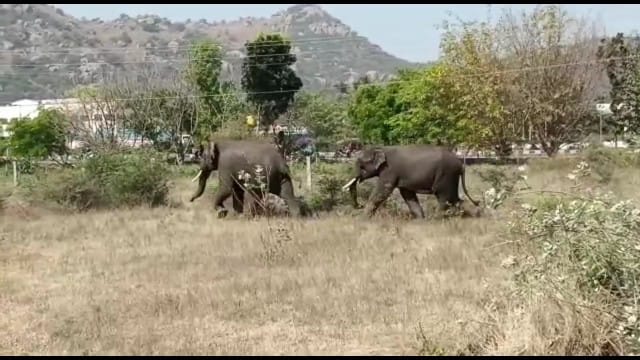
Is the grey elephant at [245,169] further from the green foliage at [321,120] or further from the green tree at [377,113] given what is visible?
the green foliage at [321,120]

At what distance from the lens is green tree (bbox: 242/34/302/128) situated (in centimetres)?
Answer: 5331

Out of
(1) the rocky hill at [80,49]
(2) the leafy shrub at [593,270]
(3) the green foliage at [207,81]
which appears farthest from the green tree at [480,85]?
(1) the rocky hill at [80,49]

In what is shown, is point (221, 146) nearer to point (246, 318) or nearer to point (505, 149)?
point (246, 318)

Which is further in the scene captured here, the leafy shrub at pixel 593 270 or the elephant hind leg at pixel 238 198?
the elephant hind leg at pixel 238 198

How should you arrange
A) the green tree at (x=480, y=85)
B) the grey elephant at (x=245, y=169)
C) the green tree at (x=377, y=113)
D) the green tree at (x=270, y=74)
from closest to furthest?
the grey elephant at (x=245, y=169), the green tree at (x=480, y=85), the green tree at (x=377, y=113), the green tree at (x=270, y=74)

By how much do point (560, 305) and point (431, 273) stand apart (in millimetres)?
4583

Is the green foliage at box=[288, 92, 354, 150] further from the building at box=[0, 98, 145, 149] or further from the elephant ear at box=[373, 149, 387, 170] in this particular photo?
the elephant ear at box=[373, 149, 387, 170]

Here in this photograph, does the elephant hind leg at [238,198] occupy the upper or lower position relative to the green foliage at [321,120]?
upper

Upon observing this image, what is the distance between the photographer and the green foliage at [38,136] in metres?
43.3

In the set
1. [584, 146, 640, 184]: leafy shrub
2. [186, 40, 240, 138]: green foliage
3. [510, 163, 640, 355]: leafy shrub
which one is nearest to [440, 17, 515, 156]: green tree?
[584, 146, 640, 184]: leafy shrub

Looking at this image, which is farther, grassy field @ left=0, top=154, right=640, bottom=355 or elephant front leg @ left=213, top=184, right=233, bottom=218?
elephant front leg @ left=213, top=184, right=233, bottom=218

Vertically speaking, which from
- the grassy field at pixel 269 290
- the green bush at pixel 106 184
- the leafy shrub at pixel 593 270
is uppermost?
the leafy shrub at pixel 593 270

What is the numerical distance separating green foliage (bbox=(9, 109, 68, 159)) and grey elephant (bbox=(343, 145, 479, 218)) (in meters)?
27.3

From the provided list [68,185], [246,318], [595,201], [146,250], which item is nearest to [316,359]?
[246,318]
